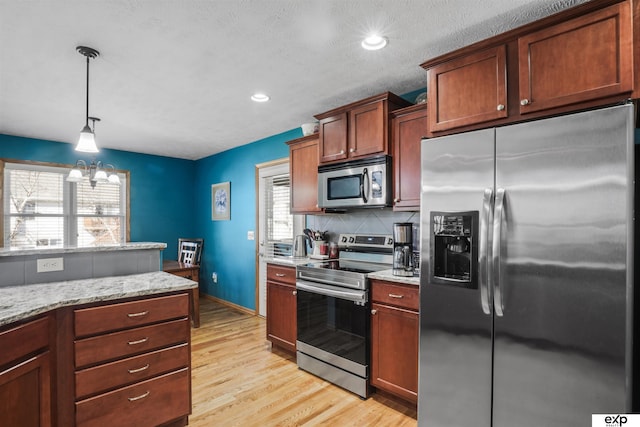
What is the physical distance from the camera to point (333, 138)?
3039mm

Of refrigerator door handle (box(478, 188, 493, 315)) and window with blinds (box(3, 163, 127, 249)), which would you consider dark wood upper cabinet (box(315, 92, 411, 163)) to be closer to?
refrigerator door handle (box(478, 188, 493, 315))

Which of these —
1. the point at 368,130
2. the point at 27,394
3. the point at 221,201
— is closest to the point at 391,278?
the point at 368,130

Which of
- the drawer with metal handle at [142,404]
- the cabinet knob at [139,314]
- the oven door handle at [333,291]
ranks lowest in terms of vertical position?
the drawer with metal handle at [142,404]

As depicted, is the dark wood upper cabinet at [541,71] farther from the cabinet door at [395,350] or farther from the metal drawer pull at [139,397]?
the metal drawer pull at [139,397]

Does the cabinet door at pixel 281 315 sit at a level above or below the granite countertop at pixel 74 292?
below

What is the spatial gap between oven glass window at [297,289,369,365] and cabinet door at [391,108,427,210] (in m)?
0.86

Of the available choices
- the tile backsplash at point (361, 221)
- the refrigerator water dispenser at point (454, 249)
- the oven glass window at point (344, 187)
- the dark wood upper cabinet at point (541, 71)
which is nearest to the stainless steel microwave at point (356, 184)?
the oven glass window at point (344, 187)

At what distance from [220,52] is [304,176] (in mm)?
1476

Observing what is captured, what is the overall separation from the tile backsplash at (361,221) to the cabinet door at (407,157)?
1.12ft

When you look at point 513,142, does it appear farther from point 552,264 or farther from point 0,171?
point 0,171

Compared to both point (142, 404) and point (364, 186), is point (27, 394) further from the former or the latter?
point (364, 186)

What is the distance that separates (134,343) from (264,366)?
1421 millimetres

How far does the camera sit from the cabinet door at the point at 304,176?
10.9ft

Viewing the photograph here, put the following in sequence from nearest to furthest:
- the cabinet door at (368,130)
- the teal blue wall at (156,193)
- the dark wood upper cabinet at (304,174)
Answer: the cabinet door at (368,130) < the dark wood upper cabinet at (304,174) < the teal blue wall at (156,193)
